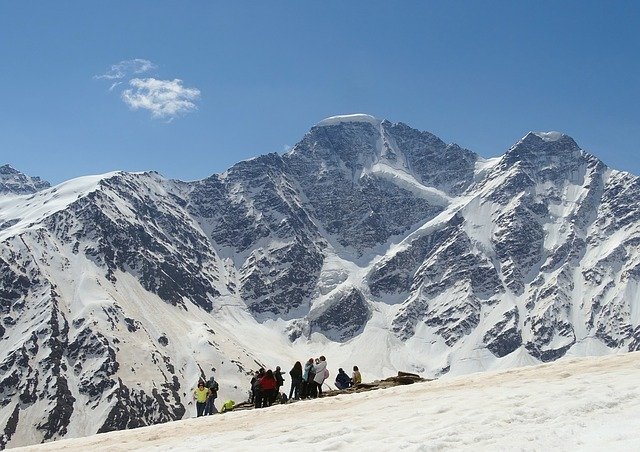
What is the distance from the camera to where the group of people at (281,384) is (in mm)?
26531

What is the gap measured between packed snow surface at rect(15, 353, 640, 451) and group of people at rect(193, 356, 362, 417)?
3.45 m

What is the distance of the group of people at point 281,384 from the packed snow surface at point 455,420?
345 centimetres

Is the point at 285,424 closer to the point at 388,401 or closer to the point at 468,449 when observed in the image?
the point at 388,401

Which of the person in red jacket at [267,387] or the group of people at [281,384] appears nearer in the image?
the person in red jacket at [267,387]

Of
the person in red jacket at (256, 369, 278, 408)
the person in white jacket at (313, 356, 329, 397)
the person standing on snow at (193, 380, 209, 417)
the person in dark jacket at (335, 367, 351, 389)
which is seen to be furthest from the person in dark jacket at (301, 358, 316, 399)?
the person in dark jacket at (335, 367, 351, 389)

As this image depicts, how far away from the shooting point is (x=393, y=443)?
13523mm

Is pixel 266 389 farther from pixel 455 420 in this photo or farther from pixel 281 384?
pixel 455 420

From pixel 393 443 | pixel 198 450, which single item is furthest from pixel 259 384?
pixel 393 443

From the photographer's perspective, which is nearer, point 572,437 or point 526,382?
point 572,437

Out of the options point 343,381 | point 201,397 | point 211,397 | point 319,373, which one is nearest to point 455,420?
point 319,373

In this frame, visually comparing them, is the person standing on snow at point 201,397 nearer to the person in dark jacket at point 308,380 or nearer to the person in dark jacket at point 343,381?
the person in dark jacket at point 308,380

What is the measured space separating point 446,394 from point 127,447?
403 inches

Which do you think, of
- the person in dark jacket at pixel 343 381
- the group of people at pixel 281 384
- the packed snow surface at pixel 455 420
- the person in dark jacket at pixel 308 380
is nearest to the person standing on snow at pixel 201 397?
the group of people at pixel 281 384

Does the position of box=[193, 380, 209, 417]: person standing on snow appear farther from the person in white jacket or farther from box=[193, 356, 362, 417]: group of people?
the person in white jacket
